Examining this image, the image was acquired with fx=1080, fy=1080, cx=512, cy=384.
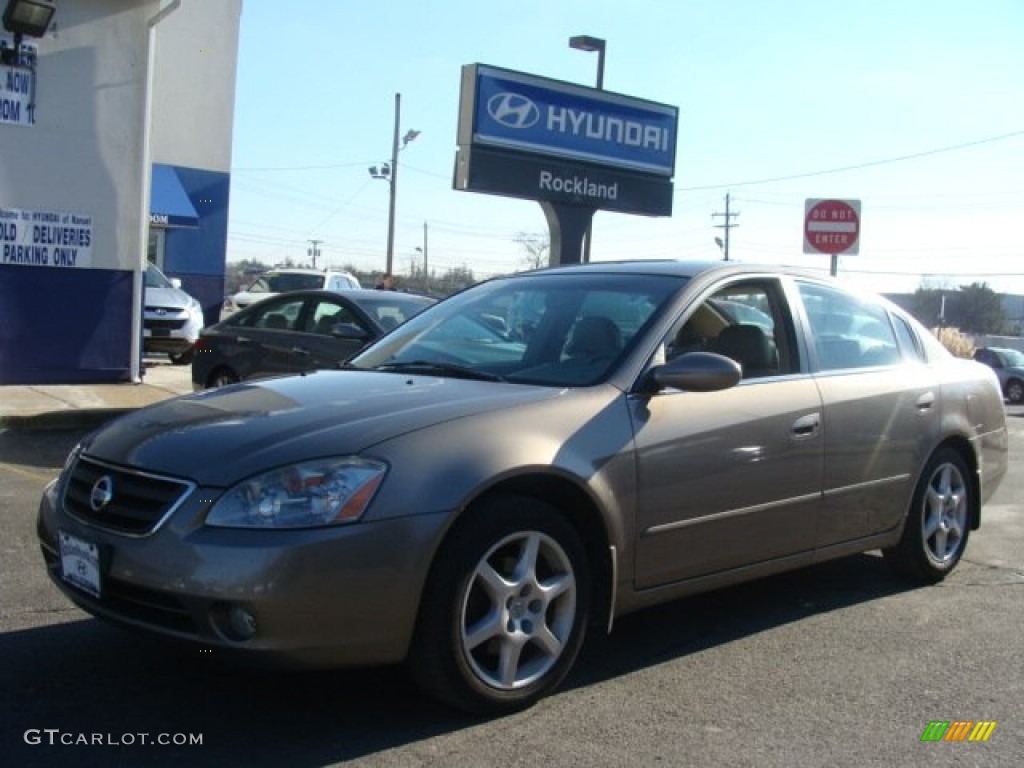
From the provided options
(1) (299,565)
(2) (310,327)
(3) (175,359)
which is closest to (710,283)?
(1) (299,565)

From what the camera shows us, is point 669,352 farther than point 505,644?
Yes

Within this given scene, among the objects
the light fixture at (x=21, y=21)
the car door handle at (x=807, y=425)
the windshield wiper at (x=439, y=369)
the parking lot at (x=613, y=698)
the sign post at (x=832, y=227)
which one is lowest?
the parking lot at (x=613, y=698)

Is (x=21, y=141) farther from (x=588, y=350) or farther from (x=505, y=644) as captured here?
(x=505, y=644)

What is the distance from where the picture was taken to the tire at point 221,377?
33.3 feet

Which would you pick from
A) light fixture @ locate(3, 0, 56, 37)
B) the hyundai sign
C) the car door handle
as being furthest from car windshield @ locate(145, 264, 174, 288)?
the car door handle

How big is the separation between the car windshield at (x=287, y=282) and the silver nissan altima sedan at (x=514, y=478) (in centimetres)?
1723

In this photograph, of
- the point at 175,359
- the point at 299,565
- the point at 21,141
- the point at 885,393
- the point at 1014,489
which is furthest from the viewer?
the point at 175,359

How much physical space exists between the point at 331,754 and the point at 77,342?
9563 millimetres

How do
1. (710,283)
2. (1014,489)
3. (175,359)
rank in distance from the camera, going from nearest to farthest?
(710,283) < (1014,489) < (175,359)

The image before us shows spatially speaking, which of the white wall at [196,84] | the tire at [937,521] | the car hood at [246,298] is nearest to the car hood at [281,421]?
the tire at [937,521]

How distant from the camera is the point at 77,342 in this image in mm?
11750

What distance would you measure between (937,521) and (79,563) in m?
4.15

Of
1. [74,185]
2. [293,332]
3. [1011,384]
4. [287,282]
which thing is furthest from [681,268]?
[1011,384]

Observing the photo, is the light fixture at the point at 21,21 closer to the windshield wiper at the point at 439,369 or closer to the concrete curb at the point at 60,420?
the concrete curb at the point at 60,420
